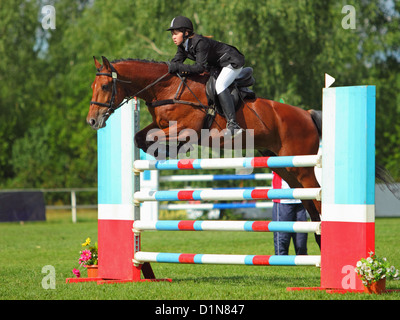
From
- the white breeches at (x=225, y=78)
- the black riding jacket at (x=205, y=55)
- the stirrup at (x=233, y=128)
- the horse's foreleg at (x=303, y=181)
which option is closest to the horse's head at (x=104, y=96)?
the black riding jacket at (x=205, y=55)

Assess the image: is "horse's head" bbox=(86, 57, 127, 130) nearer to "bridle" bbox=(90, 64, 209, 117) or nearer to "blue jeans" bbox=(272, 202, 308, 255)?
"bridle" bbox=(90, 64, 209, 117)

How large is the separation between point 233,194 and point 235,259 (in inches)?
22.2

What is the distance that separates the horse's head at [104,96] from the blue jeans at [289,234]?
10.4ft

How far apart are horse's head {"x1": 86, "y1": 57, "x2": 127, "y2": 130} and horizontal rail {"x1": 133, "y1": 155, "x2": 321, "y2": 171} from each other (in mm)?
533

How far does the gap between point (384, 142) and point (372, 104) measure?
2610 cm

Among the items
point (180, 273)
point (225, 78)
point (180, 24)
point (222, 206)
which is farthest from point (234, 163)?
point (222, 206)

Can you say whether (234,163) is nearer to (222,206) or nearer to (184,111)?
(184,111)

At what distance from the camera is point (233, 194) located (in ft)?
17.7

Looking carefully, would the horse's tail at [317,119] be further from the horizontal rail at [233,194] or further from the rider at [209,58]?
the horizontal rail at [233,194]

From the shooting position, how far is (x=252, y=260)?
16.7 feet

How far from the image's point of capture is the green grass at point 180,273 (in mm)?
4879

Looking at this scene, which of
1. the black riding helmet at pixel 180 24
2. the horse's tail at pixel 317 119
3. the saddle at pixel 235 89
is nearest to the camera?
the black riding helmet at pixel 180 24
